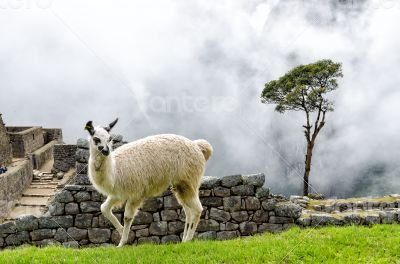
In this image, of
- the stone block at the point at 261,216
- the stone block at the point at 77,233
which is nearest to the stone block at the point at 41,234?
the stone block at the point at 77,233

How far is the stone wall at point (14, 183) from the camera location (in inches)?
848

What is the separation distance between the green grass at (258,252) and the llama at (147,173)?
2.37ft

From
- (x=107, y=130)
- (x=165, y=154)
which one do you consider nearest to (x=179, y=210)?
(x=165, y=154)

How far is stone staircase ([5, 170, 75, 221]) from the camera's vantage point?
72.6ft

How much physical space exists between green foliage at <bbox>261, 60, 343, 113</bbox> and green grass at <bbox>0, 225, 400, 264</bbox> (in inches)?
702

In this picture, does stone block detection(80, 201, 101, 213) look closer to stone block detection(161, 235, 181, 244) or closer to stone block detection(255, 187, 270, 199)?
stone block detection(161, 235, 181, 244)

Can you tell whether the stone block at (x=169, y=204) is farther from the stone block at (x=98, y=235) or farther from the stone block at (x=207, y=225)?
the stone block at (x=98, y=235)

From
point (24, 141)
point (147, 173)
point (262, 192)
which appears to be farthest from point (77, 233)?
point (24, 141)

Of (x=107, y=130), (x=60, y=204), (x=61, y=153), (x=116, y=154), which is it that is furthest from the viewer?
(x=61, y=153)

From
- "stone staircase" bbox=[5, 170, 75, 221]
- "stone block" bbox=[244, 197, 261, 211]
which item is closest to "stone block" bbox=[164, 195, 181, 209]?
"stone block" bbox=[244, 197, 261, 211]

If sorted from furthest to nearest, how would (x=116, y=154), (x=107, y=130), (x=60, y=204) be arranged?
(x=60, y=204)
(x=116, y=154)
(x=107, y=130)

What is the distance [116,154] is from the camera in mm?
7312

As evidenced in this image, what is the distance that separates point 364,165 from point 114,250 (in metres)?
38.6

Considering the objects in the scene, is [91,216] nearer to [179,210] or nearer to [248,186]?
[179,210]
